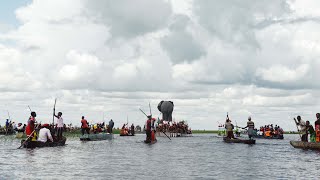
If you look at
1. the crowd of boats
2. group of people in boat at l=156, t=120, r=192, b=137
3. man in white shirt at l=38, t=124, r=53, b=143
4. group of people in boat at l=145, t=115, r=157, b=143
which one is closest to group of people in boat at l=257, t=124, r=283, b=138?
the crowd of boats

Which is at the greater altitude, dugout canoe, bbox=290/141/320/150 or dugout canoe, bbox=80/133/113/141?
dugout canoe, bbox=80/133/113/141

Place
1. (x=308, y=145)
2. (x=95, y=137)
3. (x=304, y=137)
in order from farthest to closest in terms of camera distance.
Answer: (x=95, y=137), (x=304, y=137), (x=308, y=145)

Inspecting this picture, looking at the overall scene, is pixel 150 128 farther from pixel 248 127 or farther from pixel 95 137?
pixel 95 137

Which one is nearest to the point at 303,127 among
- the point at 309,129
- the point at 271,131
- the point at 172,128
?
the point at 309,129

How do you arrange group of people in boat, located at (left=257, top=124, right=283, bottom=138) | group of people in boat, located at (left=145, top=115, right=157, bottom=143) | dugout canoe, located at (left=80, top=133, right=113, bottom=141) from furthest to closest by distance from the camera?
group of people in boat, located at (left=257, top=124, right=283, bottom=138) → dugout canoe, located at (left=80, top=133, right=113, bottom=141) → group of people in boat, located at (left=145, top=115, right=157, bottom=143)

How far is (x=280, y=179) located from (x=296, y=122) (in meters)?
21.2

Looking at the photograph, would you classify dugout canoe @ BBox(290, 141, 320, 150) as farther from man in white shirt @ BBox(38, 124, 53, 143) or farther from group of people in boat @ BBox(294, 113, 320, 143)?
man in white shirt @ BBox(38, 124, 53, 143)

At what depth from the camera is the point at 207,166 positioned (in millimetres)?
27281

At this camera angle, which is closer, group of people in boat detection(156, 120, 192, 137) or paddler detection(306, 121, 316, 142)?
paddler detection(306, 121, 316, 142)

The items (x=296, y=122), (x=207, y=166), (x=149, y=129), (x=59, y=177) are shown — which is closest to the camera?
(x=59, y=177)

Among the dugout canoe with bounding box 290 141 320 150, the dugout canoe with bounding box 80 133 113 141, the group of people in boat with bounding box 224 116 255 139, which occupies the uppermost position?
the group of people in boat with bounding box 224 116 255 139

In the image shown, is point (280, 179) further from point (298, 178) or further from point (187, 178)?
point (187, 178)

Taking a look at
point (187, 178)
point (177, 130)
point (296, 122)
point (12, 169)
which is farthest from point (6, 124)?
point (187, 178)

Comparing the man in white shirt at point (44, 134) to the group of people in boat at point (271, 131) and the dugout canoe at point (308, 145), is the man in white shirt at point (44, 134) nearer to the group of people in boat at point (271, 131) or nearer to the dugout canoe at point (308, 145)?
the dugout canoe at point (308, 145)
